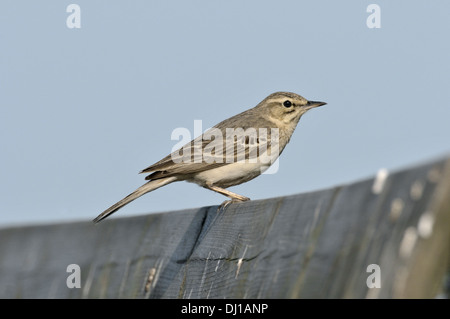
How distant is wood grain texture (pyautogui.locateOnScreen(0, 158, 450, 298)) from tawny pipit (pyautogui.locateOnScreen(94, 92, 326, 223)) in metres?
1.18

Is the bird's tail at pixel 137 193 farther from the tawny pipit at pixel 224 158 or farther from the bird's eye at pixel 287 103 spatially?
the bird's eye at pixel 287 103

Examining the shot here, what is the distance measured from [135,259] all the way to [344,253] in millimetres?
3132

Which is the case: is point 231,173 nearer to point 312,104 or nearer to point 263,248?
point 312,104

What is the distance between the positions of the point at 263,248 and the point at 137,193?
12.2 feet

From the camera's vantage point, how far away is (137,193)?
7777 millimetres

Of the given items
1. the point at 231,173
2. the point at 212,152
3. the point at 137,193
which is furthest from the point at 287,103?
the point at 137,193

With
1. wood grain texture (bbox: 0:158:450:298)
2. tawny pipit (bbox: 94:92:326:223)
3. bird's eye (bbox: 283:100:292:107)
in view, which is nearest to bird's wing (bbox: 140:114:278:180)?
tawny pipit (bbox: 94:92:326:223)

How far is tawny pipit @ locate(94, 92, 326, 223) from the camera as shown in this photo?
8.19m

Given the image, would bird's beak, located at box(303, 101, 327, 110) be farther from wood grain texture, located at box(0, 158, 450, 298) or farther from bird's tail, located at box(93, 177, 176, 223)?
wood grain texture, located at box(0, 158, 450, 298)
